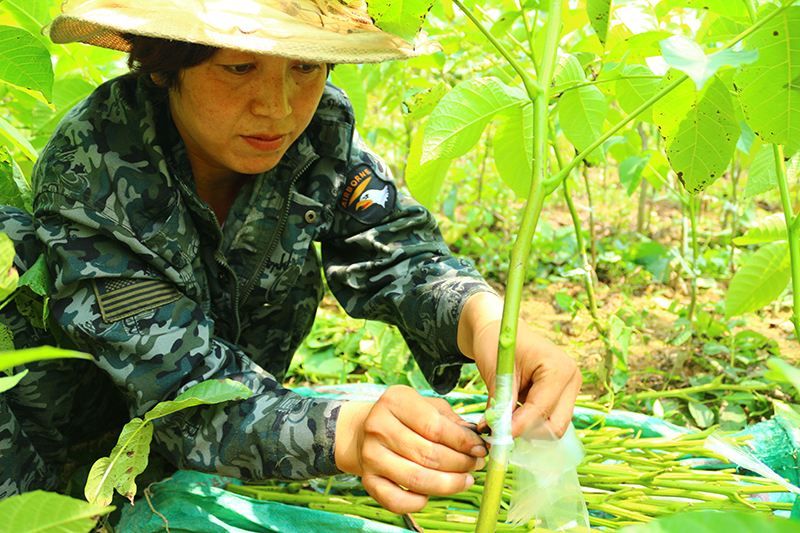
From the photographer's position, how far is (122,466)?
3.26 ft

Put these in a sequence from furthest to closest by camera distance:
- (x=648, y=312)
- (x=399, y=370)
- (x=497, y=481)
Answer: (x=648, y=312)
(x=399, y=370)
(x=497, y=481)

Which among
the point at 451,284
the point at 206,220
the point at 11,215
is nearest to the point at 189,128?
the point at 206,220

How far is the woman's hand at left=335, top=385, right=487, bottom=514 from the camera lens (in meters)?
0.91

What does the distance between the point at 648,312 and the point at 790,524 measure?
2.11 metres

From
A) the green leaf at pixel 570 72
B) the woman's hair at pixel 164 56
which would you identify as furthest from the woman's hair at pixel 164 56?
the green leaf at pixel 570 72

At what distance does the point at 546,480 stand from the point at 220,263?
66cm

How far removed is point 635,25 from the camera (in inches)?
47.8

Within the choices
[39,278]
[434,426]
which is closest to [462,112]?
[434,426]

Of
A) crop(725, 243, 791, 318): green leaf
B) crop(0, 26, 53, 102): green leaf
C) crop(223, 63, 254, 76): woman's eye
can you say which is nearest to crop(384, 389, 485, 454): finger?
crop(223, 63, 254, 76): woman's eye

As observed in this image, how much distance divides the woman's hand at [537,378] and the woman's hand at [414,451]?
0.07 m

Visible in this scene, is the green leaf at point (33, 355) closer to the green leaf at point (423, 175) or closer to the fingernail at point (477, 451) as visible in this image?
the fingernail at point (477, 451)

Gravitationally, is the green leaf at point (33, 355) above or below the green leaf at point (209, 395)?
above

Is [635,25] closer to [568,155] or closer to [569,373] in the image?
[569,373]

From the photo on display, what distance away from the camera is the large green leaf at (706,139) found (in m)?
0.88
